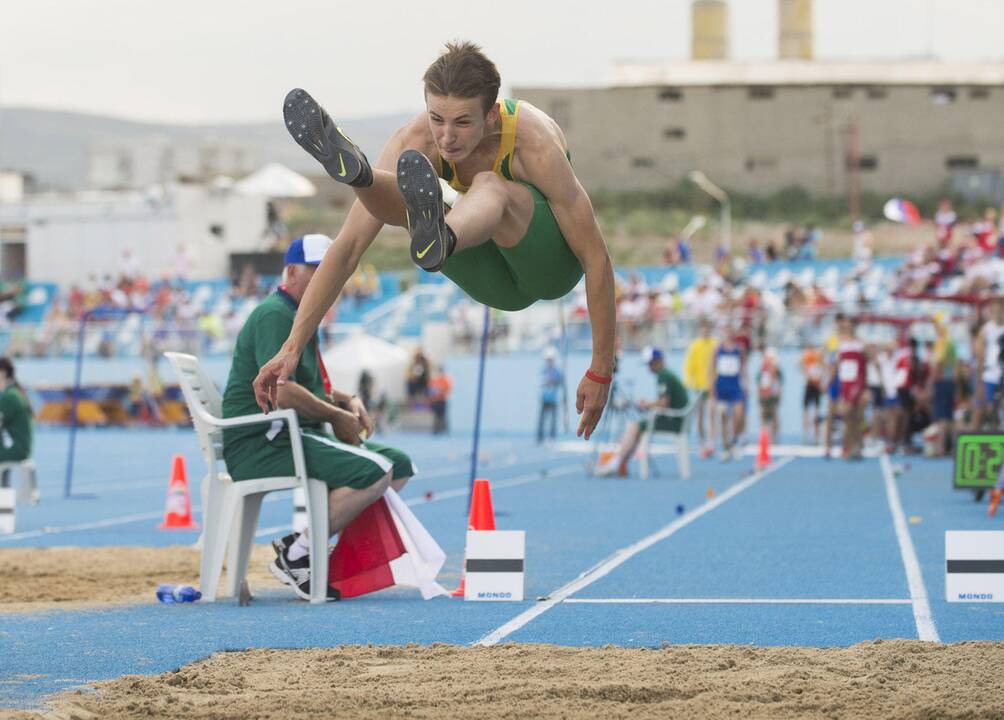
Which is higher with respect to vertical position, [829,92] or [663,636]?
[829,92]

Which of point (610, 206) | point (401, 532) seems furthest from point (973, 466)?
point (610, 206)

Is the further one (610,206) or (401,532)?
(610,206)

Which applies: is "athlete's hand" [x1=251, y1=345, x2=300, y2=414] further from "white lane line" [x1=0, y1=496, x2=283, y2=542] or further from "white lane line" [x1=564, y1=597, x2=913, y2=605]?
"white lane line" [x1=0, y1=496, x2=283, y2=542]

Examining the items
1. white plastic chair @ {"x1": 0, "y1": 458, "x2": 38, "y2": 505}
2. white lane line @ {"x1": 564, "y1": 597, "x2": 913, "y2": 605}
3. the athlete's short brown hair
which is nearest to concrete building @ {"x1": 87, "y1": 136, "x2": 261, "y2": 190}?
white plastic chair @ {"x1": 0, "y1": 458, "x2": 38, "y2": 505}

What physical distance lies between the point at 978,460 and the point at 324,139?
981 centimetres

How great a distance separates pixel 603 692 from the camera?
213 inches

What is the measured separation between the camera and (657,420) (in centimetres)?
1964

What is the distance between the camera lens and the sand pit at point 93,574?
27.6 feet

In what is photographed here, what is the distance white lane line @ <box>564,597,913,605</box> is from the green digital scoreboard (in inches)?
233

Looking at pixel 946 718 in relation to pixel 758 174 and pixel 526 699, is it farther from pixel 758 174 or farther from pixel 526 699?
pixel 758 174

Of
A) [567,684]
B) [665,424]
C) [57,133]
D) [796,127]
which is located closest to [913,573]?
[567,684]

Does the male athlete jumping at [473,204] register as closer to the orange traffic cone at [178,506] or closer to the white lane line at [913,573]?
the white lane line at [913,573]

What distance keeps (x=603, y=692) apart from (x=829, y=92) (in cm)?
6050

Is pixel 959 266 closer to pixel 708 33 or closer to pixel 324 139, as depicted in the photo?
pixel 324 139
